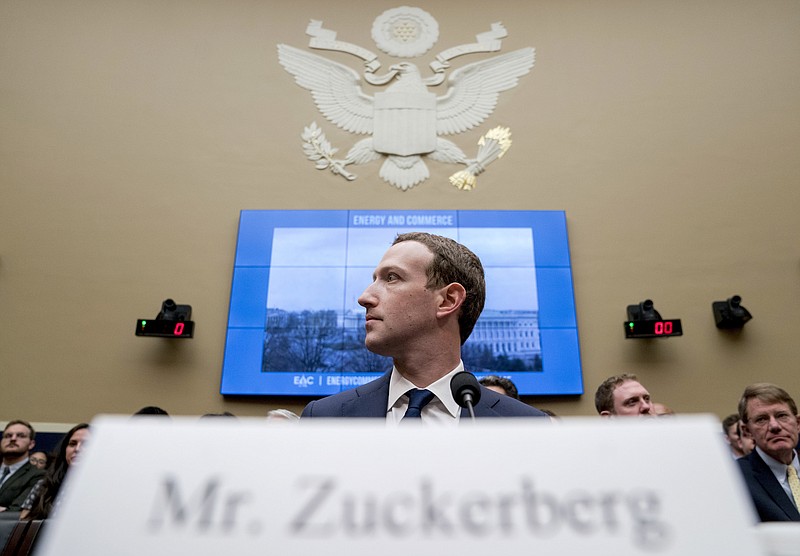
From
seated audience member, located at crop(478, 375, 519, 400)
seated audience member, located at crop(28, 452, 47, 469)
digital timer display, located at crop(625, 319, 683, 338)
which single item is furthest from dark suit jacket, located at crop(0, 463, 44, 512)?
digital timer display, located at crop(625, 319, 683, 338)

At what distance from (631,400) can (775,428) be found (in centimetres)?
63

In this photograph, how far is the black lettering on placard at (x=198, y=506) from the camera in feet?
1.37

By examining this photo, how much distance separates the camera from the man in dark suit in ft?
4.26

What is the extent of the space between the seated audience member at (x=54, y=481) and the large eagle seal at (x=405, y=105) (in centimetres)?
362

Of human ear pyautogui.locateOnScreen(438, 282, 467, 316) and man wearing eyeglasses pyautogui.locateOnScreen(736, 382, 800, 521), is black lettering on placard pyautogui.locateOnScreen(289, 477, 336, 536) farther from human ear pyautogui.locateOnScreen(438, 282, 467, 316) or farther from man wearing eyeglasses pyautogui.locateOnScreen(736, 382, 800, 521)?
man wearing eyeglasses pyautogui.locateOnScreen(736, 382, 800, 521)

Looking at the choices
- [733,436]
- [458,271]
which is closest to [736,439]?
[733,436]

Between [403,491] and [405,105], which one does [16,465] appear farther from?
[403,491]

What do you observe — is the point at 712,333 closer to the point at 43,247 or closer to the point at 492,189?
the point at 492,189

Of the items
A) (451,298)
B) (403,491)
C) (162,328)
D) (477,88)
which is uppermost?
(477,88)

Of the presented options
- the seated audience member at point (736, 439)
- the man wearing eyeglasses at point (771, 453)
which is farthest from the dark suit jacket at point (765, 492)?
the seated audience member at point (736, 439)

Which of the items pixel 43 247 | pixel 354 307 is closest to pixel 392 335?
pixel 354 307

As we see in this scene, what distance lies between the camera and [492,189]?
5.57 meters

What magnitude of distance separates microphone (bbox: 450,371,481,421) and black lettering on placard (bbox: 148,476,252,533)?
64 cm

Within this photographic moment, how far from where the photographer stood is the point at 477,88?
594 centimetres
